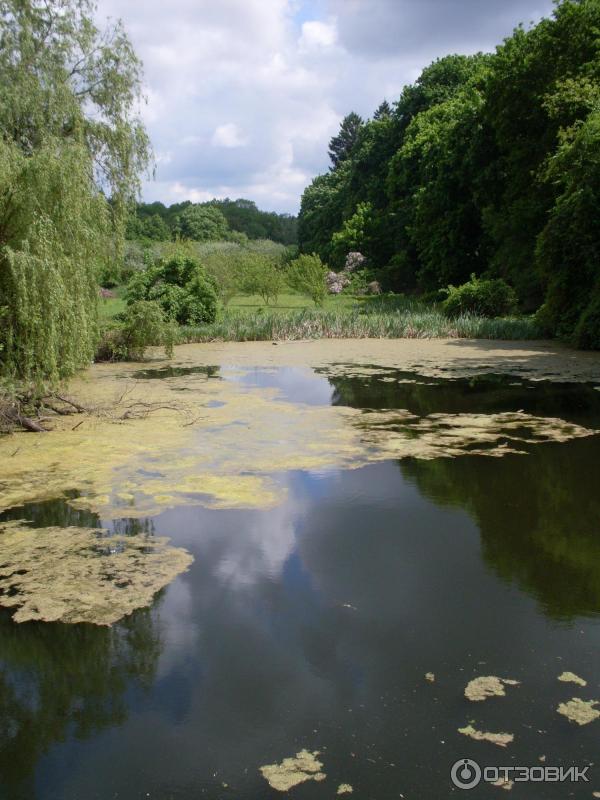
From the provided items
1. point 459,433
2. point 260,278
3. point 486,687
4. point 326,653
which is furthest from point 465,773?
point 260,278

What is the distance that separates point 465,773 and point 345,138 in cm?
8035

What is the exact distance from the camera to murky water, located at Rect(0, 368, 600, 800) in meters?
3.11

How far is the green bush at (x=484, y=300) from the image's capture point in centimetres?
2403

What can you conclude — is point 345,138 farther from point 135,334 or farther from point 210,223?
point 135,334

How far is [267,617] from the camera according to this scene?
14.5 feet

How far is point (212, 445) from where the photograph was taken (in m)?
8.47

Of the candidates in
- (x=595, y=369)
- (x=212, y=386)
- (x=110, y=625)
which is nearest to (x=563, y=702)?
(x=110, y=625)

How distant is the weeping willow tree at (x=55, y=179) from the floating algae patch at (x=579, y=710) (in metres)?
7.51

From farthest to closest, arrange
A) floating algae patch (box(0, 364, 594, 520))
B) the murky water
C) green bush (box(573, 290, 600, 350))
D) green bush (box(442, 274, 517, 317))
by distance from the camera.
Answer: green bush (box(442, 274, 517, 317)) → green bush (box(573, 290, 600, 350)) → floating algae patch (box(0, 364, 594, 520)) → the murky water

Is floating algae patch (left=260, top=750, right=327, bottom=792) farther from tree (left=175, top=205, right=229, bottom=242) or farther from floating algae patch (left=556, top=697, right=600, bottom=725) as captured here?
tree (left=175, top=205, right=229, bottom=242)

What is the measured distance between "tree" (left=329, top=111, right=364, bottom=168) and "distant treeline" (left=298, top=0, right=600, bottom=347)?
30.0 meters

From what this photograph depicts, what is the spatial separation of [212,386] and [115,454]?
4.99 m

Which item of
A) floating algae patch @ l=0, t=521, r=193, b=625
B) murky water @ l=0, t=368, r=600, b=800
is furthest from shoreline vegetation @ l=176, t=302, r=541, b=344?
floating algae patch @ l=0, t=521, r=193, b=625

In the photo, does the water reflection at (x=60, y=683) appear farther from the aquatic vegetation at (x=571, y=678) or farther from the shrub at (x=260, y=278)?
the shrub at (x=260, y=278)
